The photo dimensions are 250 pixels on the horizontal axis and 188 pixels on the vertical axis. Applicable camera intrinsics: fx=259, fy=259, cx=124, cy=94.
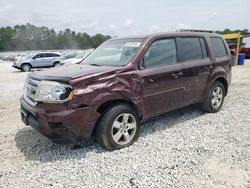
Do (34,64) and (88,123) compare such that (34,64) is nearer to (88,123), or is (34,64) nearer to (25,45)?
(88,123)

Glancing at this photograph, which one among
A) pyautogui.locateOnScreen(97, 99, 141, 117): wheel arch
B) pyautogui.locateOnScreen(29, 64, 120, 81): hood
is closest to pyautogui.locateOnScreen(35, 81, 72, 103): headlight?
pyautogui.locateOnScreen(29, 64, 120, 81): hood

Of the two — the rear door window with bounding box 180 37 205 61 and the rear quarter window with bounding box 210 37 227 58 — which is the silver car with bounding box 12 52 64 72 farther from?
the rear door window with bounding box 180 37 205 61

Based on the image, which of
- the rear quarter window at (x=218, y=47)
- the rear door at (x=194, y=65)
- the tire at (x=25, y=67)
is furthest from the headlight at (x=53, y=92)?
the tire at (x=25, y=67)

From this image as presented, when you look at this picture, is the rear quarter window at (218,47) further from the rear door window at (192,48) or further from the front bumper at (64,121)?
the front bumper at (64,121)

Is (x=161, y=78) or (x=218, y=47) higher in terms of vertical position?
(x=218, y=47)

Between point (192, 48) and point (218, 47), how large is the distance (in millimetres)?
1054

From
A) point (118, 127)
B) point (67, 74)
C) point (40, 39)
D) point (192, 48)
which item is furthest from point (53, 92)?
point (40, 39)

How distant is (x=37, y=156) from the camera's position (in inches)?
155

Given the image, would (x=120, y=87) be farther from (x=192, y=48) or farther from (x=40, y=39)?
(x=40, y=39)

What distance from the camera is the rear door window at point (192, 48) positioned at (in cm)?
502

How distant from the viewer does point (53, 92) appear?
362cm

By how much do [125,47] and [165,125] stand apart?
5.63 ft

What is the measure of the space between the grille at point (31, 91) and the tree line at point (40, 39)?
82700 millimetres

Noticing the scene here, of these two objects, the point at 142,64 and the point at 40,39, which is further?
the point at 40,39
